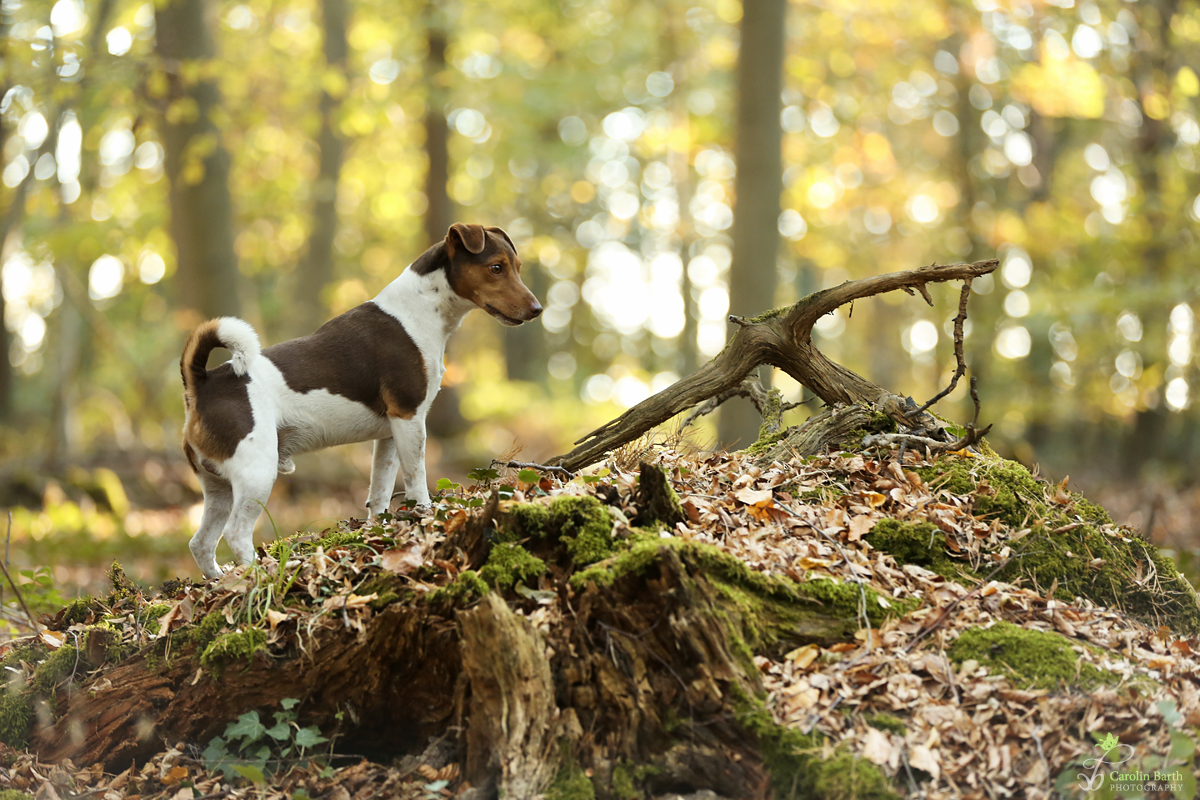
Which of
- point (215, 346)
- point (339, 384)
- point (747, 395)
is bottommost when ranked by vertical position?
point (747, 395)

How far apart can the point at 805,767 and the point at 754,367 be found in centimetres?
304

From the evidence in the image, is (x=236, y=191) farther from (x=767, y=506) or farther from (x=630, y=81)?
(x=767, y=506)

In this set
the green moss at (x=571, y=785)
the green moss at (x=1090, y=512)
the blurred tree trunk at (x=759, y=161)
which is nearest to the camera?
the green moss at (x=571, y=785)

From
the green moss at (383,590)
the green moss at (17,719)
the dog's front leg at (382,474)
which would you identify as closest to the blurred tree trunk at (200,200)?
the dog's front leg at (382,474)

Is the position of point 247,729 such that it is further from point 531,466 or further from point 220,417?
point 531,466

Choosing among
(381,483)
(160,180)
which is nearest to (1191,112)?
(381,483)

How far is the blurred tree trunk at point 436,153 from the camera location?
58.7ft

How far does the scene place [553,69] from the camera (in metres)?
19.7

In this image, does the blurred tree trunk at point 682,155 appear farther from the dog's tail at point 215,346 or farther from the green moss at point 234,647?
the green moss at point 234,647

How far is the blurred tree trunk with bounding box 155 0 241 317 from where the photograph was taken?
12.0 m

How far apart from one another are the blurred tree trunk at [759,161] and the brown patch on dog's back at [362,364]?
21.2 feet

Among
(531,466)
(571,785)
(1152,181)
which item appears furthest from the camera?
→ (1152,181)

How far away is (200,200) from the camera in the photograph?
12.0 meters

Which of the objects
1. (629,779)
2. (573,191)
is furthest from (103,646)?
(573,191)
